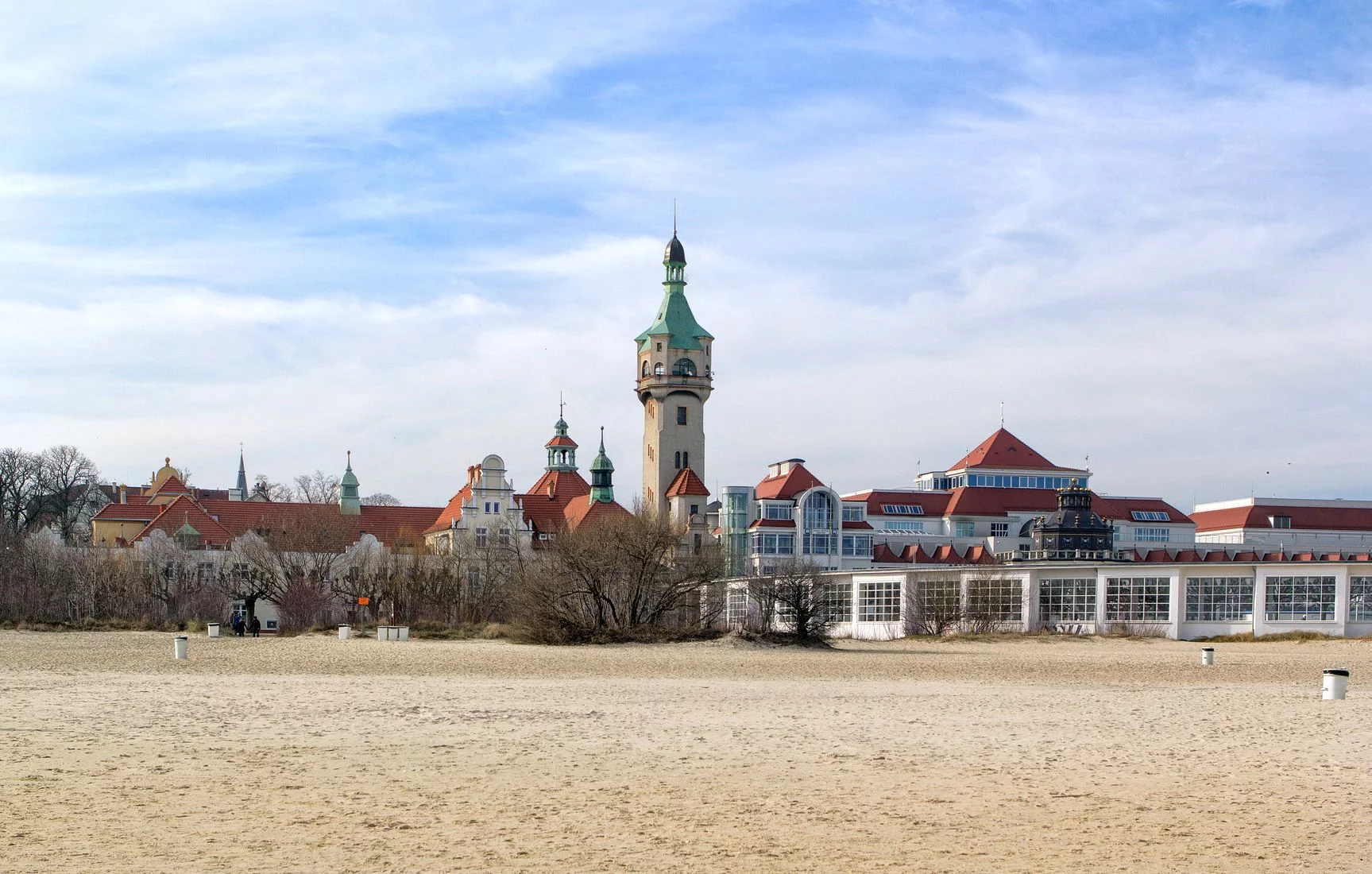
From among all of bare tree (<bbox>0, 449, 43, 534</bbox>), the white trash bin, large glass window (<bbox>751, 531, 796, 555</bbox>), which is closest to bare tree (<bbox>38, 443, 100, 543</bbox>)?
bare tree (<bbox>0, 449, 43, 534</bbox>)

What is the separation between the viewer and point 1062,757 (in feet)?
59.2

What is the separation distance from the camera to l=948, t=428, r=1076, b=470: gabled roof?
339 ft

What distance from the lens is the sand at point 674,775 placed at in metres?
12.5

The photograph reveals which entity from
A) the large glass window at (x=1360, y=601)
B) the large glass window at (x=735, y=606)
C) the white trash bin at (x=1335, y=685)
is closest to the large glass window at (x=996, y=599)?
the large glass window at (x=735, y=606)

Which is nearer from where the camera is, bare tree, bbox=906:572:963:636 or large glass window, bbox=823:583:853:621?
bare tree, bbox=906:572:963:636

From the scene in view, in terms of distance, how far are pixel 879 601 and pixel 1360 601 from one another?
17769 millimetres

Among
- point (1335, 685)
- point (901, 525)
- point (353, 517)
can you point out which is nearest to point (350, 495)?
point (353, 517)

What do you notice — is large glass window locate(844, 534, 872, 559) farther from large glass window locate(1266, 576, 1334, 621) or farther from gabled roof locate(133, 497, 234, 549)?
large glass window locate(1266, 576, 1334, 621)

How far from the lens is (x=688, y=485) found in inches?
3895

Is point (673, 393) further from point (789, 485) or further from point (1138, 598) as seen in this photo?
point (1138, 598)

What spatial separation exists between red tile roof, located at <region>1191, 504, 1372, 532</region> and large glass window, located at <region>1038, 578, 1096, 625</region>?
48.5 meters

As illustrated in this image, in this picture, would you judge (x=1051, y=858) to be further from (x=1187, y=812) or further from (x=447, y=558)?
(x=447, y=558)

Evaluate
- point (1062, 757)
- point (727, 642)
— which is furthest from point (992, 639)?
point (1062, 757)

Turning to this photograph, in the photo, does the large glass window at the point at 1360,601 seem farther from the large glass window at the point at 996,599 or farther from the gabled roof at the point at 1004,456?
the gabled roof at the point at 1004,456
